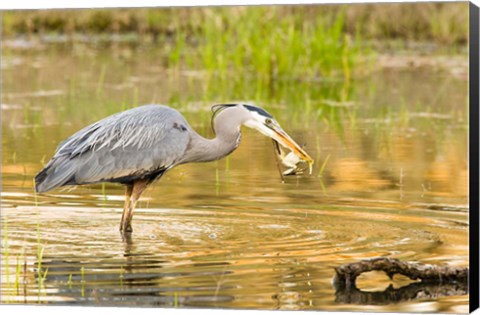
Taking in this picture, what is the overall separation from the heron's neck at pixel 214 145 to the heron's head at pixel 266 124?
124mm

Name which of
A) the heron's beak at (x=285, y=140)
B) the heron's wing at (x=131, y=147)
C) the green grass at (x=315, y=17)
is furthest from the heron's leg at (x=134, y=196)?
the green grass at (x=315, y=17)

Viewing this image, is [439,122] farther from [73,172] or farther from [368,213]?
[73,172]

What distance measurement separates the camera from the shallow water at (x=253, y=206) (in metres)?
6.50

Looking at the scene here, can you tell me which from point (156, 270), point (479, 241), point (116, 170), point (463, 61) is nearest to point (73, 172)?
point (116, 170)

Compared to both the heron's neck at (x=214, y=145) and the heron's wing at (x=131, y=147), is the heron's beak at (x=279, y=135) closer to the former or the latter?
the heron's neck at (x=214, y=145)

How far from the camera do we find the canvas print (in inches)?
255

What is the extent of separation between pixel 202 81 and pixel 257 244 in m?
6.60

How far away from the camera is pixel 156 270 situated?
6684 mm

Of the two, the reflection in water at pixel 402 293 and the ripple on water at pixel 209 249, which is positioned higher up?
the ripple on water at pixel 209 249

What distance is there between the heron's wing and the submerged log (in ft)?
5.19

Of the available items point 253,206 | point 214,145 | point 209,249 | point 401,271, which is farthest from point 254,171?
point 401,271

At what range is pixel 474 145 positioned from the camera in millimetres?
6184

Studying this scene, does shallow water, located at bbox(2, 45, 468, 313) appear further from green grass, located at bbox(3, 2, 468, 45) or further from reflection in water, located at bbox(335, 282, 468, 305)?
green grass, located at bbox(3, 2, 468, 45)

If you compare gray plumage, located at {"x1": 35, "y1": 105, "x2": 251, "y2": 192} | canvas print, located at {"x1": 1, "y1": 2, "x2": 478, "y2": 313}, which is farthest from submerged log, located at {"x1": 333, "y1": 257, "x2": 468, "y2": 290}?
gray plumage, located at {"x1": 35, "y1": 105, "x2": 251, "y2": 192}
